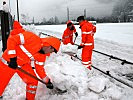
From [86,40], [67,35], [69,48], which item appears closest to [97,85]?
[86,40]

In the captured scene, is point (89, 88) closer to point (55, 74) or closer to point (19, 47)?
point (55, 74)

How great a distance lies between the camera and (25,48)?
345cm

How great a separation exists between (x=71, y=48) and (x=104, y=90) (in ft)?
11.6

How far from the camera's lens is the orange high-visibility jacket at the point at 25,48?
Answer: 3.21 metres

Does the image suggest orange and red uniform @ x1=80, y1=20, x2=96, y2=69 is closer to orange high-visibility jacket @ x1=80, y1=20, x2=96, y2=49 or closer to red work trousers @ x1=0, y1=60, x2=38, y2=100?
orange high-visibility jacket @ x1=80, y1=20, x2=96, y2=49

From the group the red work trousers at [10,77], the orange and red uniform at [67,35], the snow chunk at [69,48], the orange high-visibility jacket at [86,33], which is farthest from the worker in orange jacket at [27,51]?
the orange and red uniform at [67,35]

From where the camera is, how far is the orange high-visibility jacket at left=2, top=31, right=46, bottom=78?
3213 millimetres

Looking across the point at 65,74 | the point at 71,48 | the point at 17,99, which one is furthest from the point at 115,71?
the point at 17,99

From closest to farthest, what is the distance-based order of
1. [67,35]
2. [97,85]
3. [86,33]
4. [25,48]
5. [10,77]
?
[25,48], [10,77], [97,85], [86,33], [67,35]

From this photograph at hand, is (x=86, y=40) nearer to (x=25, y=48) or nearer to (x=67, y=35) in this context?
(x=67, y=35)

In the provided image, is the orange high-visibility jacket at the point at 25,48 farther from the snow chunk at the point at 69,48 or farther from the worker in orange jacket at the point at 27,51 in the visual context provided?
the snow chunk at the point at 69,48

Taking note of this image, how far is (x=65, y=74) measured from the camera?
4562 millimetres

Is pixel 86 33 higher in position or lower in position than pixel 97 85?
higher

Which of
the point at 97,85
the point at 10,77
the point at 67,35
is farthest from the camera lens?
the point at 67,35
